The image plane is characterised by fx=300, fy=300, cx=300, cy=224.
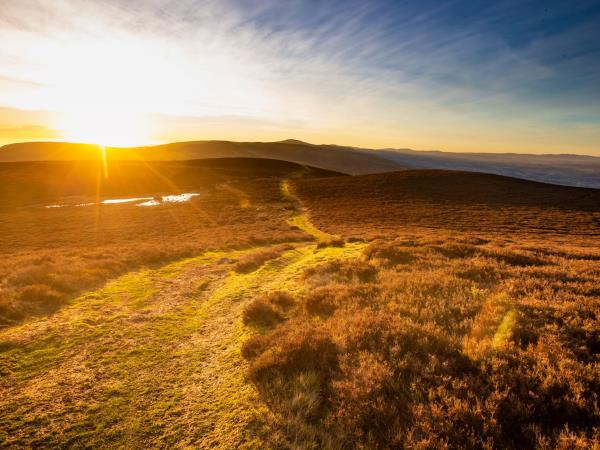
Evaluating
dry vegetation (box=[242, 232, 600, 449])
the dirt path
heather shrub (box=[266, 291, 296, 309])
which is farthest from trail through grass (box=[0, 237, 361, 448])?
heather shrub (box=[266, 291, 296, 309])

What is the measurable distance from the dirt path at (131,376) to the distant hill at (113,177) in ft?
193

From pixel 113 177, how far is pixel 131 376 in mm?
78904

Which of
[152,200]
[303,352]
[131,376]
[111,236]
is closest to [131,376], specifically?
[131,376]

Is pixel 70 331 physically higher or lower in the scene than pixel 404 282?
lower

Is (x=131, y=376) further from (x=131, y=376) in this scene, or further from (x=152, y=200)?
(x=152, y=200)

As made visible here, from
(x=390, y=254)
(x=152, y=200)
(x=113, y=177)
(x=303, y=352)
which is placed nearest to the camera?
(x=303, y=352)

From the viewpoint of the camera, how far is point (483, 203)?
48500 mm

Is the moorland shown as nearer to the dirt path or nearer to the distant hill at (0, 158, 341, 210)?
the dirt path

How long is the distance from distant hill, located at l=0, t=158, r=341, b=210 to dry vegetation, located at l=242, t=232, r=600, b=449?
6273cm

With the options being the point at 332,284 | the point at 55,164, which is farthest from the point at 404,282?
the point at 55,164

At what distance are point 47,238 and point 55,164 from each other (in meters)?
68.2

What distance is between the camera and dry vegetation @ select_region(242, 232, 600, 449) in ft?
13.4

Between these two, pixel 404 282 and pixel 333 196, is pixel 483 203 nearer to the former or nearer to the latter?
pixel 333 196

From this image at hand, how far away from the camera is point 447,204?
48.2 meters
